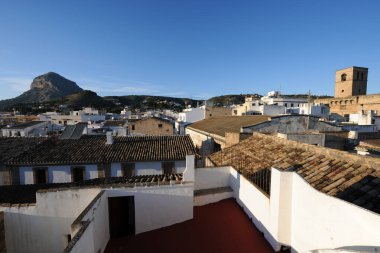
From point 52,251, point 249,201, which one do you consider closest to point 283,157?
point 249,201

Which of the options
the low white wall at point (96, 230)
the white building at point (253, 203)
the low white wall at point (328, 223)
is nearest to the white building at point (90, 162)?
the white building at point (253, 203)

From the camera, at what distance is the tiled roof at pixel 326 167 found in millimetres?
4429

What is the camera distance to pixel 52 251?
7.28 m

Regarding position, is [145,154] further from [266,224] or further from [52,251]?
[266,224]

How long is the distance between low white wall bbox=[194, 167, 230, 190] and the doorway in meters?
2.62

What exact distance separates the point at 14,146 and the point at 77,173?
6.89 m

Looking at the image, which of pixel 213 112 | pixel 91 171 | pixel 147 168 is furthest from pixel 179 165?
pixel 213 112

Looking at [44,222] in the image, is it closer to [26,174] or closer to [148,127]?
[26,174]

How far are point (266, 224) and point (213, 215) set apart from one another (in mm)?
2078

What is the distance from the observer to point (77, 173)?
15.0 meters

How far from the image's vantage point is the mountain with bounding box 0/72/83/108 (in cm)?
12312

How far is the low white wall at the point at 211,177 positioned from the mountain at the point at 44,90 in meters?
137

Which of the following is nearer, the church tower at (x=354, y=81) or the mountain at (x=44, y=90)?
the church tower at (x=354, y=81)

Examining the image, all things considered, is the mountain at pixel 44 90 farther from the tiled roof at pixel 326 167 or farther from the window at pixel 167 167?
the tiled roof at pixel 326 167
